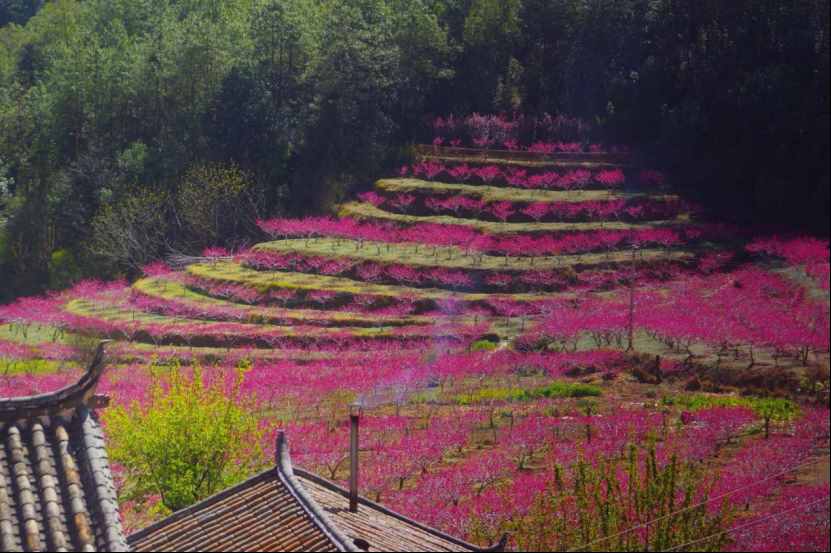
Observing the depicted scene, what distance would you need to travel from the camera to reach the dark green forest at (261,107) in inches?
2013

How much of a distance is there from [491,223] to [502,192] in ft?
6.53

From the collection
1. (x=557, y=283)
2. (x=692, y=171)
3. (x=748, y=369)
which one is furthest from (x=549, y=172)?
(x=748, y=369)

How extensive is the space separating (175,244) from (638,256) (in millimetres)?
21131

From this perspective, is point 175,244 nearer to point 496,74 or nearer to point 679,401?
point 496,74

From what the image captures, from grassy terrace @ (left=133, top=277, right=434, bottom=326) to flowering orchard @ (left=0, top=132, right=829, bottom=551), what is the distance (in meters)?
0.11

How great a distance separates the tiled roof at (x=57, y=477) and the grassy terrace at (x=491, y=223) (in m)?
26.4

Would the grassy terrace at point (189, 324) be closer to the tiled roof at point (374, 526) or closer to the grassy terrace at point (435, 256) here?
the grassy terrace at point (435, 256)

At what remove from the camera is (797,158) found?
19.5 metres

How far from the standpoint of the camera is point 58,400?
12836mm

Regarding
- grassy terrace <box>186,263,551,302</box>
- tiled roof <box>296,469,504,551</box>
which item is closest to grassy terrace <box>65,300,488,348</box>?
grassy terrace <box>186,263,551,302</box>

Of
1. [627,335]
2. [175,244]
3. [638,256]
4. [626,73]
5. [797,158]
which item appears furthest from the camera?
[175,244]

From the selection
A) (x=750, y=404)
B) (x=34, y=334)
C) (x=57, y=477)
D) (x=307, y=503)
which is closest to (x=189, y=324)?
(x=34, y=334)

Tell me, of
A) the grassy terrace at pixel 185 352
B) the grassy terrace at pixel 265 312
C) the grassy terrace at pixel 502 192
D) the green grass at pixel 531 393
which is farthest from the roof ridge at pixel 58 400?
the grassy terrace at pixel 502 192

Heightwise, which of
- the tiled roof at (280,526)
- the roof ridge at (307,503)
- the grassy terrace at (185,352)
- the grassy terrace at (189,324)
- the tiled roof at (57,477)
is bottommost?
the grassy terrace at (185,352)
